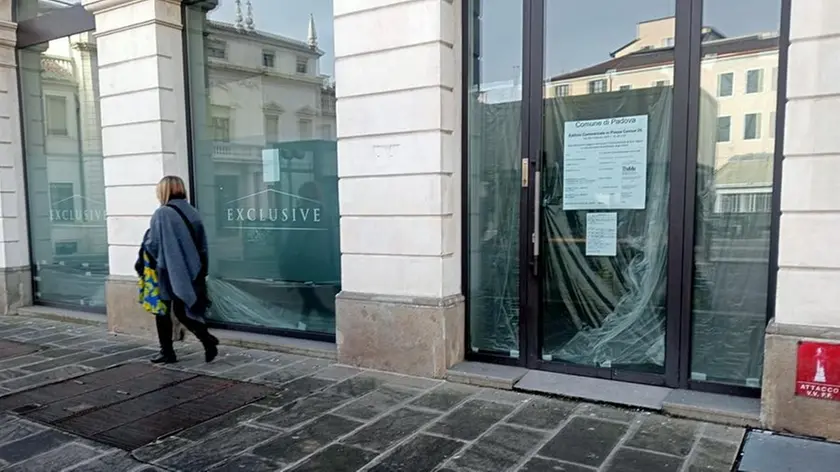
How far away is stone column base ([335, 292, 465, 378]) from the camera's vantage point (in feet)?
15.6

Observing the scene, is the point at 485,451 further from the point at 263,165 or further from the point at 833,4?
the point at 263,165

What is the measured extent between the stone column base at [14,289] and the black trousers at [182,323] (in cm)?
391

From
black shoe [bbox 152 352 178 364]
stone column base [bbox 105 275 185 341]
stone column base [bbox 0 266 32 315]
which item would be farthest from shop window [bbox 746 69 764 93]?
stone column base [bbox 0 266 32 315]

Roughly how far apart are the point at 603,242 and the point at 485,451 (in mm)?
1937

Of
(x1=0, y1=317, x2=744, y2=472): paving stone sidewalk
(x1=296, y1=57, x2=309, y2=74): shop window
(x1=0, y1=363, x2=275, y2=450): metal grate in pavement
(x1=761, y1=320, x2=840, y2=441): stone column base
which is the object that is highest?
(x1=296, y1=57, x2=309, y2=74): shop window

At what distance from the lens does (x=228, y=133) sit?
6.46m

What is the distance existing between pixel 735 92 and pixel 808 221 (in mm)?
1033

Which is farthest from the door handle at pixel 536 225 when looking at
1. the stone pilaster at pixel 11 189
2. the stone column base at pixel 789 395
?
the stone pilaster at pixel 11 189

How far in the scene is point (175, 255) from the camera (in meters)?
5.12

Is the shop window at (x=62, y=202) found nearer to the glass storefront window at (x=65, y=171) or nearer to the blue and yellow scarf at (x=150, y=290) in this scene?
the glass storefront window at (x=65, y=171)

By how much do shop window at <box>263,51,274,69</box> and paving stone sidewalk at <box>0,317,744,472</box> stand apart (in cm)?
336

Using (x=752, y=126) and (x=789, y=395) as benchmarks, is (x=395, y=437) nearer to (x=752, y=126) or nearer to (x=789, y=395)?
(x=789, y=395)

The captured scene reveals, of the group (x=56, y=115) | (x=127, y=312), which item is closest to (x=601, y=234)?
(x=127, y=312)

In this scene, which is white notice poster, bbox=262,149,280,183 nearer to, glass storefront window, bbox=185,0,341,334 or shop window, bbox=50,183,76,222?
glass storefront window, bbox=185,0,341,334
